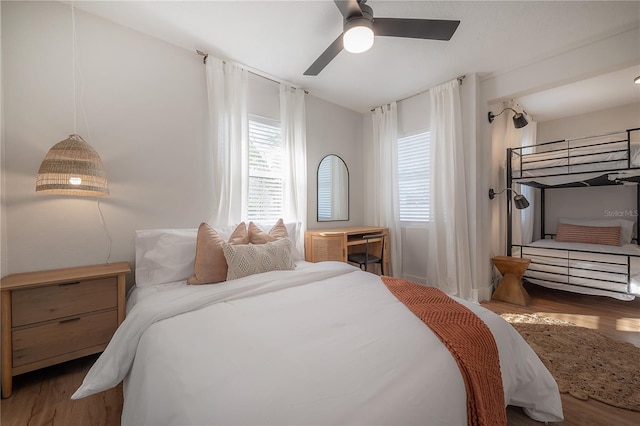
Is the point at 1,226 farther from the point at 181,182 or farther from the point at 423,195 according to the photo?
the point at 423,195

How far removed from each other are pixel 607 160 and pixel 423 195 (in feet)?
6.35

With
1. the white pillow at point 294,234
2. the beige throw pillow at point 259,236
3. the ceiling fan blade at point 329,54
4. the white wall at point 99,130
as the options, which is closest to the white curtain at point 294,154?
the white pillow at point 294,234

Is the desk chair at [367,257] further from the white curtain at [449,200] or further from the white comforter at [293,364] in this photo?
the white comforter at [293,364]

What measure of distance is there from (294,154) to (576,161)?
11.3 ft

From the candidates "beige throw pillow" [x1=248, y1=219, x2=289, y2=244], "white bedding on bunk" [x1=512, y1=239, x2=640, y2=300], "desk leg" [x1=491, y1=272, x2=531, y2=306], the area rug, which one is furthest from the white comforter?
"white bedding on bunk" [x1=512, y1=239, x2=640, y2=300]

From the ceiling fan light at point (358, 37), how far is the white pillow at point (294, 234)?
67.5 inches

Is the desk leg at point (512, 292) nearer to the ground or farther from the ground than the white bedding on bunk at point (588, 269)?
nearer to the ground

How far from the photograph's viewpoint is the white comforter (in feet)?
2.25

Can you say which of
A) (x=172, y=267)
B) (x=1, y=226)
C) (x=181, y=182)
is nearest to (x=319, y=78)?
(x=181, y=182)

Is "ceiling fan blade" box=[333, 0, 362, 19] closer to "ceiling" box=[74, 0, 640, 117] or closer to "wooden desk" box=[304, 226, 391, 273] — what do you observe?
"ceiling" box=[74, 0, 640, 117]


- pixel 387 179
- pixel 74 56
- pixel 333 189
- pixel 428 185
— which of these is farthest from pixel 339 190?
pixel 74 56

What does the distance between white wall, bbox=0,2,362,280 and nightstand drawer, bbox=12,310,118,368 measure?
0.51 m

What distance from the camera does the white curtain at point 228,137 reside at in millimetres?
2480

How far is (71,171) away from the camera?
5.38ft
